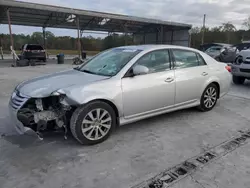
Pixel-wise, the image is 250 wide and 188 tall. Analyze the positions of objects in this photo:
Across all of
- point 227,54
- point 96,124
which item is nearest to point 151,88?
point 96,124

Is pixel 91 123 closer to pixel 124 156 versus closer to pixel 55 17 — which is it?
pixel 124 156

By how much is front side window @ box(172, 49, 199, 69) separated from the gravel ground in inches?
42.2

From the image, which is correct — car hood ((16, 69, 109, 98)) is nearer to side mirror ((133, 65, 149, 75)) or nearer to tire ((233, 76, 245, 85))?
side mirror ((133, 65, 149, 75))

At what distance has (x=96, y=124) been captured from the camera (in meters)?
2.84

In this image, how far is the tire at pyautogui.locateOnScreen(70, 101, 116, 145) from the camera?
8.86 ft

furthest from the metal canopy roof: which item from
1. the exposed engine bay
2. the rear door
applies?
the rear door

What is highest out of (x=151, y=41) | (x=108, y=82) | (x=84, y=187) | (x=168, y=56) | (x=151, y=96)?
(x=151, y=41)

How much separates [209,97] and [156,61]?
1.61m

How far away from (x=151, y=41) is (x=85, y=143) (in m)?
26.7

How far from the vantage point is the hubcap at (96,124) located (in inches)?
109

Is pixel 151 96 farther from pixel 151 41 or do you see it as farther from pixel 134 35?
pixel 134 35

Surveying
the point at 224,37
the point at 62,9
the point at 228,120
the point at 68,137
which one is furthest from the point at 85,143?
the point at 224,37

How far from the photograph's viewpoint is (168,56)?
3.61 m

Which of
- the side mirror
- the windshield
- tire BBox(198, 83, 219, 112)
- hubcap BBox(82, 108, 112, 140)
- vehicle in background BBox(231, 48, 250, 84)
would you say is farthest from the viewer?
vehicle in background BBox(231, 48, 250, 84)
